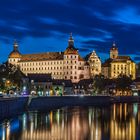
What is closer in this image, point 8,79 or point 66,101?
point 8,79

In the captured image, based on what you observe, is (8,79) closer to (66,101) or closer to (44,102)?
(44,102)

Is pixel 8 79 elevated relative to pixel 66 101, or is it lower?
elevated

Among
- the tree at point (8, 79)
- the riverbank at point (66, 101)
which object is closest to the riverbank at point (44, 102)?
the riverbank at point (66, 101)

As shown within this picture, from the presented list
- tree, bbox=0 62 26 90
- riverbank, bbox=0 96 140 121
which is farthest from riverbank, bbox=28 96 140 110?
tree, bbox=0 62 26 90

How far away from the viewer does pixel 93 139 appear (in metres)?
55.6

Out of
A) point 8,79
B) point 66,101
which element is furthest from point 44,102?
point 66,101

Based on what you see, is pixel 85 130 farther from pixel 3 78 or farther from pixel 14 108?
pixel 3 78

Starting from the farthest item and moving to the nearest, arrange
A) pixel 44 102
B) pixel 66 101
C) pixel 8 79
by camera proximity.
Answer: pixel 66 101, pixel 8 79, pixel 44 102

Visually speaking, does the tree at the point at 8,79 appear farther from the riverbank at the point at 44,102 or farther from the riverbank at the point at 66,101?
the riverbank at the point at 44,102

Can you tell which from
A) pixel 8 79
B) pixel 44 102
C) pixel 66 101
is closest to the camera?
pixel 44 102

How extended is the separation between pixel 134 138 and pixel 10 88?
78802 mm

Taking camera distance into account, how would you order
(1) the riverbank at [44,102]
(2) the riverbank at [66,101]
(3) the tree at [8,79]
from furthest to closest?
(2) the riverbank at [66,101]
(3) the tree at [8,79]
(1) the riverbank at [44,102]

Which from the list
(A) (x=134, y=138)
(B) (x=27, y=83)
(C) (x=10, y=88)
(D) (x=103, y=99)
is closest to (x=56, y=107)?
(C) (x=10, y=88)

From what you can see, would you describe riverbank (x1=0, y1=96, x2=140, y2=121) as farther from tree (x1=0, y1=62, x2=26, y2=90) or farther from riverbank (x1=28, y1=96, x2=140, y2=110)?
tree (x1=0, y1=62, x2=26, y2=90)
